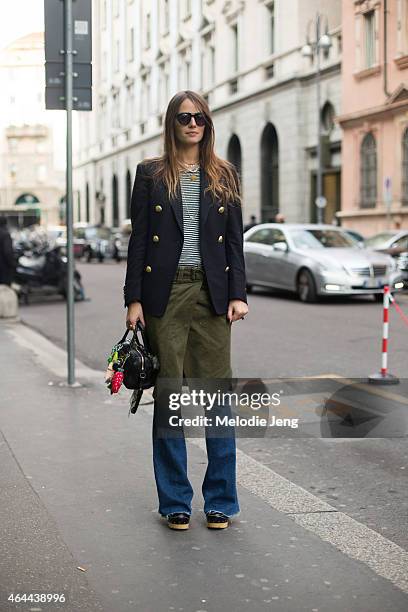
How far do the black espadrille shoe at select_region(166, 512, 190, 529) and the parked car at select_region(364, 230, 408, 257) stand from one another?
17.2 m

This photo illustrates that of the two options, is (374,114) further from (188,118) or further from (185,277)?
(185,277)

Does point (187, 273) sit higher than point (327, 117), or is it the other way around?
point (327, 117)

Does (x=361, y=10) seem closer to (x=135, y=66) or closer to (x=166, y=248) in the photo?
(x=135, y=66)

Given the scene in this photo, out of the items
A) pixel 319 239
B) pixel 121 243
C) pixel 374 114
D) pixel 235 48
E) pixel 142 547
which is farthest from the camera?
pixel 235 48

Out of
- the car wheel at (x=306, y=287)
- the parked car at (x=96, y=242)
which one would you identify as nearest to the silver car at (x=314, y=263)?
the car wheel at (x=306, y=287)

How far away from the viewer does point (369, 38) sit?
3269 centimetres

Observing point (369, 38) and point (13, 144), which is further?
point (13, 144)

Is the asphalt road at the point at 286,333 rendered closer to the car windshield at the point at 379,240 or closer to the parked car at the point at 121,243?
the car windshield at the point at 379,240

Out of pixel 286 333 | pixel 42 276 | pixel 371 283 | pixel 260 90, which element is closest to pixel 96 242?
pixel 260 90

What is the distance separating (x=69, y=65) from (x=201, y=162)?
4.19 meters

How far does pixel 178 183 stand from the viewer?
448 cm

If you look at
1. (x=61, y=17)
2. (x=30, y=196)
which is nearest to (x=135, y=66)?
(x=61, y=17)

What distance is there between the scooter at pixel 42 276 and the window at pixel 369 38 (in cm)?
1653

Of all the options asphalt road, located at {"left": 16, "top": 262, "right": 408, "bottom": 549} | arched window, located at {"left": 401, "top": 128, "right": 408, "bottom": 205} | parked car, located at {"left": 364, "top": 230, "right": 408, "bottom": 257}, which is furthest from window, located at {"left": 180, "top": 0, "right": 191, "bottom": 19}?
asphalt road, located at {"left": 16, "top": 262, "right": 408, "bottom": 549}
